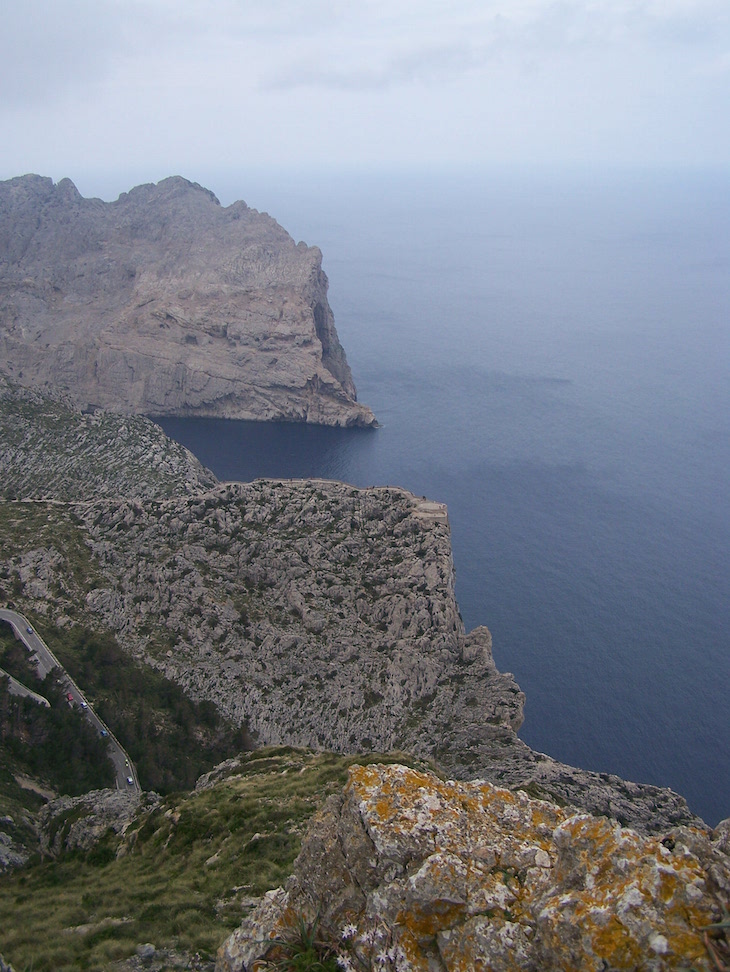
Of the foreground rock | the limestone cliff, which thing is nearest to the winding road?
the limestone cliff

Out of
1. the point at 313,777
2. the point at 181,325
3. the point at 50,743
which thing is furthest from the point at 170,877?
the point at 181,325

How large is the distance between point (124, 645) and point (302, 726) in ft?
55.0

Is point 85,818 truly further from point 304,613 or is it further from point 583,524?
point 583,524

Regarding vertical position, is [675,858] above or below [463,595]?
above

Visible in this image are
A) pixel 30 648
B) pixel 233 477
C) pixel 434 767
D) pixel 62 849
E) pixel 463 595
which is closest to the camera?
pixel 62 849

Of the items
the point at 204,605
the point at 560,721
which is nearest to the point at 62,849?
the point at 204,605

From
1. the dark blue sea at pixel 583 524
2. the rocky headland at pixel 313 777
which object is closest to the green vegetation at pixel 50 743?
the rocky headland at pixel 313 777

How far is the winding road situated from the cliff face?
109458 mm

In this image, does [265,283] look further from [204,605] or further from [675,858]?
[675,858]

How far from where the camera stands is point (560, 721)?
80.6 meters

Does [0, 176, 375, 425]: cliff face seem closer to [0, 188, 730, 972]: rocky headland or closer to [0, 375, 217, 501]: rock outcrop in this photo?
[0, 375, 217, 501]: rock outcrop

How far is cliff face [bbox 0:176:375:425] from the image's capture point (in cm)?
16950

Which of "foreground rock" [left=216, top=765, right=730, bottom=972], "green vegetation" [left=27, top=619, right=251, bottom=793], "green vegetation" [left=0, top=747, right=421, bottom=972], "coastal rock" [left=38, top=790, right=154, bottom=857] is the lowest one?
"green vegetation" [left=27, top=619, right=251, bottom=793]

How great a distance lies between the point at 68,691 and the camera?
5712cm
